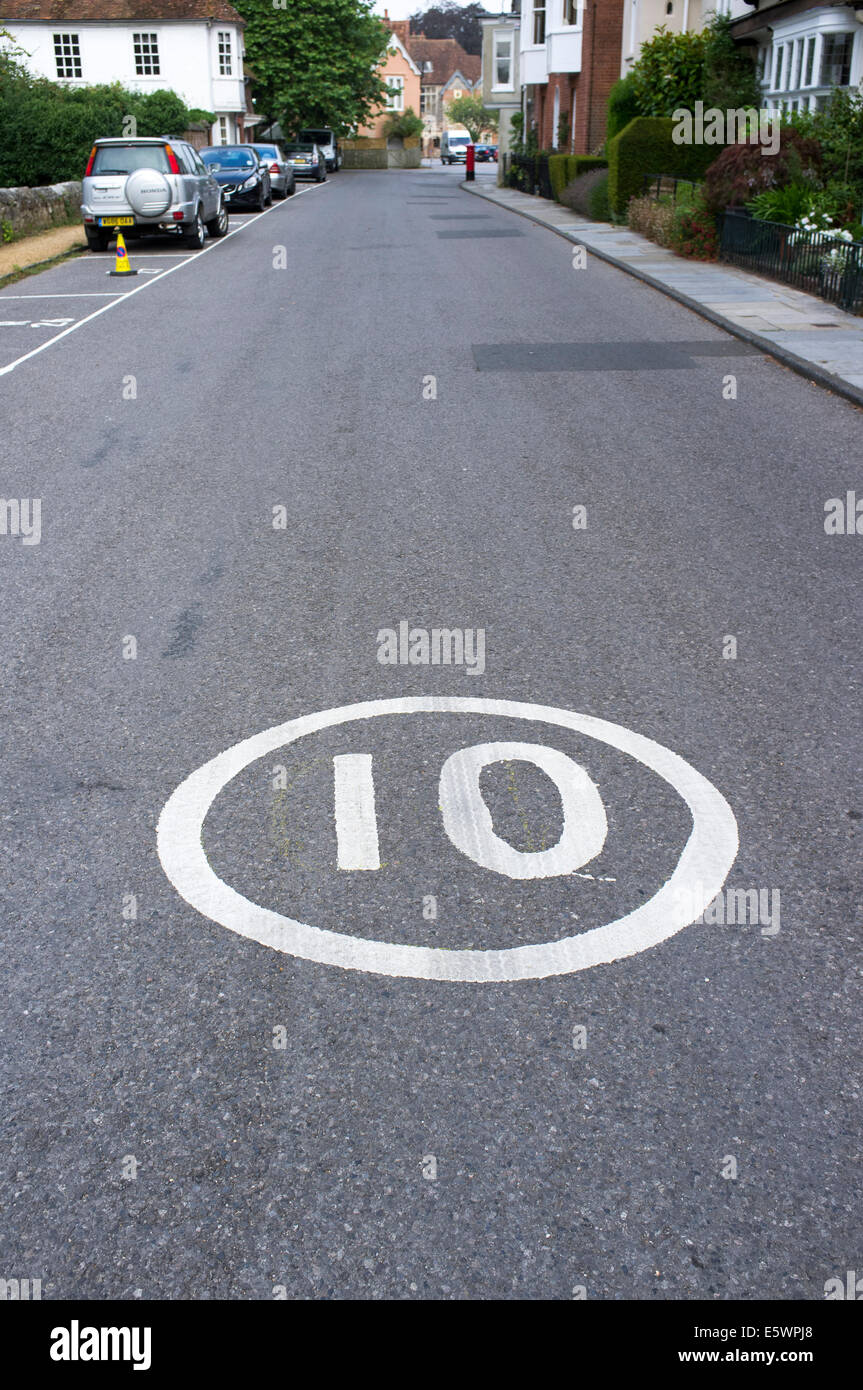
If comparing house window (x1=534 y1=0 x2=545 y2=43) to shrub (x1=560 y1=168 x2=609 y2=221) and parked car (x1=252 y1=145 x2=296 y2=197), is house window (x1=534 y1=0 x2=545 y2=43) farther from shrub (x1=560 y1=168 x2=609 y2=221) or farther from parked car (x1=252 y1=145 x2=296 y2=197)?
shrub (x1=560 y1=168 x2=609 y2=221)

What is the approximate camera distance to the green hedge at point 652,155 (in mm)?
26250

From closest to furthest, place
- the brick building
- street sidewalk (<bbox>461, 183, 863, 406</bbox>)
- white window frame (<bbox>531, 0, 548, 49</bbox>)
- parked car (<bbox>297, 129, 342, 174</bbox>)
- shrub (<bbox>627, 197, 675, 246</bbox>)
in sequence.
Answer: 1. street sidewalk (<bbox>461, 183, 863, 406</bbox>)
2. shrub (<bbox>627, 197, 675, 246</bbox>)
3. the brick building
4. white window frame (<bbox>531, 0, 548, 49</bbox>)
5. parked car (<bbox>297, 129, 342, 174</bbox>)

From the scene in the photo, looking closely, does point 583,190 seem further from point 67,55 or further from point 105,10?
point 67,55

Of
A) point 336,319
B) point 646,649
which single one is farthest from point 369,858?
point 336,319

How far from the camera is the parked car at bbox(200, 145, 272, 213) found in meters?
34.3

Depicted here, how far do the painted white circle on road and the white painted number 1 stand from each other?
304 millimetres

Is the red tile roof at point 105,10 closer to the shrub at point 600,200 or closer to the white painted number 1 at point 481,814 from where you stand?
the shrub at point 600,200

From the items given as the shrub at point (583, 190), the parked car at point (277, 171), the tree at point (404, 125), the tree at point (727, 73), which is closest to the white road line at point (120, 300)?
the parked car at point (277, 171)

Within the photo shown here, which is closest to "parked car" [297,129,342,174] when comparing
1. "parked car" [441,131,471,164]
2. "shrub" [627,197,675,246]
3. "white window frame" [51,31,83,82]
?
"white window frame" [51,31,83,82]

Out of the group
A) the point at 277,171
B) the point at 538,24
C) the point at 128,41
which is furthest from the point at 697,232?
the point at 128,41

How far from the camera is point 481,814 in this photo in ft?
14.8

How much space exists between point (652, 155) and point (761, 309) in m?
12.7

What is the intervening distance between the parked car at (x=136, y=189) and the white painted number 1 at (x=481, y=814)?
20.9m

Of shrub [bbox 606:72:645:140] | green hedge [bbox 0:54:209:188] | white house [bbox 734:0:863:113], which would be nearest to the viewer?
white house [bbox 734:0:863:113]
